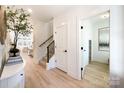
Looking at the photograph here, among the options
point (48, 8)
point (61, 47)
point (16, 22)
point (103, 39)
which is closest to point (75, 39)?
point (61, 47)

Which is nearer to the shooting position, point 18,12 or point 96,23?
point 18,12

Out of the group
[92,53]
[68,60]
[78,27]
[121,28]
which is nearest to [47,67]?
[68,60]

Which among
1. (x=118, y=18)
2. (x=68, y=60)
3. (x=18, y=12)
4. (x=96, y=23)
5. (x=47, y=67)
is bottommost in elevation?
(x=47, y=67)

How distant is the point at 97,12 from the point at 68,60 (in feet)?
5.76

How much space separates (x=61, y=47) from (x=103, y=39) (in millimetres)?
2099

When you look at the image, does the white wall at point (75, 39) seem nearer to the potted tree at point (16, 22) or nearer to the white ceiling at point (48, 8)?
the white ceiling at point (48, 8)

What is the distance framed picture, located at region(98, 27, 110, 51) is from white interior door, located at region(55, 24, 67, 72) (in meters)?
2.04

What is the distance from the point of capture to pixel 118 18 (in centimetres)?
189

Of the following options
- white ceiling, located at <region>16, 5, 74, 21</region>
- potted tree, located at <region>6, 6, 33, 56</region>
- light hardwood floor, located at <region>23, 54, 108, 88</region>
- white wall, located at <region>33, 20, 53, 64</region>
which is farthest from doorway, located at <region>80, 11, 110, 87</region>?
potted tree, located at <region>6, 6, 33, 56</region>

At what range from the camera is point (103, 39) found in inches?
190

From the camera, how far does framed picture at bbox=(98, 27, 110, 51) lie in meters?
4.66

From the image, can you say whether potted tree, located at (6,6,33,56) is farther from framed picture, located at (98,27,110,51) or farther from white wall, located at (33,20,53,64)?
framed picture, located at (98,27,110,51)

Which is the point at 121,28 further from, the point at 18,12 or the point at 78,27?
the point at 18,12

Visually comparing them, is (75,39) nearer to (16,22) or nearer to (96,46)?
(16,22)
